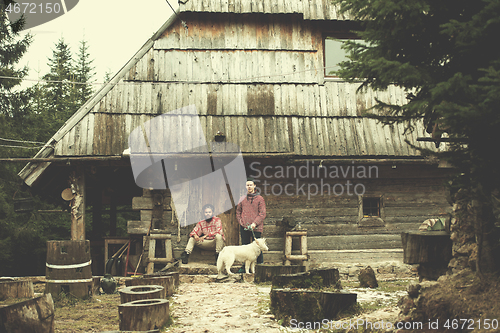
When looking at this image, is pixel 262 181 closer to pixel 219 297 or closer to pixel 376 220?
pixel 376 220

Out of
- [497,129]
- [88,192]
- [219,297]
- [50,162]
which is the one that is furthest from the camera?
[88,192]

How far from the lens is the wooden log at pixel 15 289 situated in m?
5.97

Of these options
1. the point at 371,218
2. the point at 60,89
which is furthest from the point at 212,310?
the point at 60,89

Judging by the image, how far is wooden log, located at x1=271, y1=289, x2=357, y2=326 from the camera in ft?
17.2

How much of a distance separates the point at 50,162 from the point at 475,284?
29.8 feet

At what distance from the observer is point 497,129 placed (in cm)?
402

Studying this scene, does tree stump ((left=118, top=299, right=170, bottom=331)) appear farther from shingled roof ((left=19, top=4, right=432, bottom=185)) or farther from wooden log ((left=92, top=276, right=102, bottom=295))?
shingled roof ((left=19, top=4, right=432, bottom=185))

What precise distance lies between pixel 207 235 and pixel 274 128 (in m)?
3.17

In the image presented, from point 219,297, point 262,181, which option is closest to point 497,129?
point 219,297

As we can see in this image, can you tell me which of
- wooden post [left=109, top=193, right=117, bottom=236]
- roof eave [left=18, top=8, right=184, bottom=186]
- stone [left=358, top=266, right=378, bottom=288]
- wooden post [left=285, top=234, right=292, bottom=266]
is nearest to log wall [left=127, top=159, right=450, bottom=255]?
wooden post [left=285, top=234, right=292, bottom=266]

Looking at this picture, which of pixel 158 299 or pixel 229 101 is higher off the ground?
pixel 229 101

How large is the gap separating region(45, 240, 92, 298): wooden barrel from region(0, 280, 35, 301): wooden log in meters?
1.05

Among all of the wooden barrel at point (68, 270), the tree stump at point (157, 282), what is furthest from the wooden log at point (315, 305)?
the wooden barrel at point (68, 270)

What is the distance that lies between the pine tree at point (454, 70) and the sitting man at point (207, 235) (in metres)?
5.91
